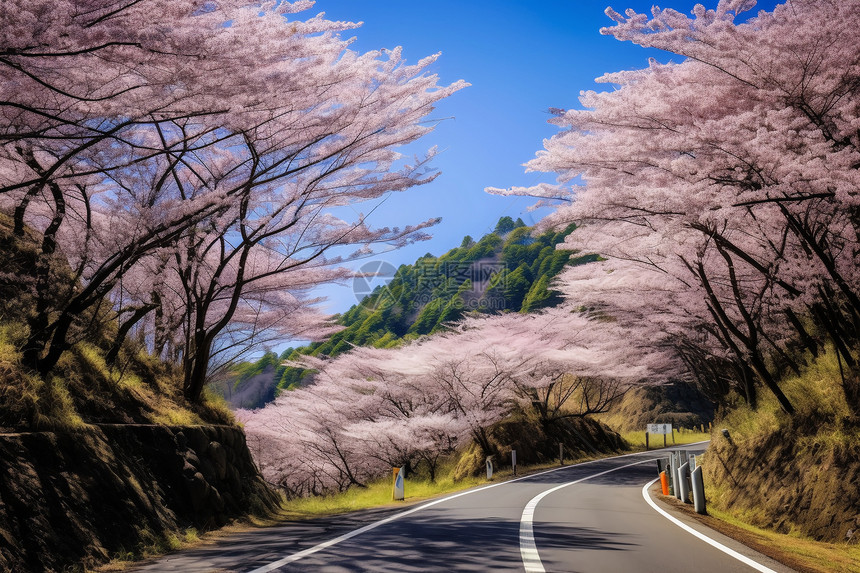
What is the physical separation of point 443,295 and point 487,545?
75.2 m

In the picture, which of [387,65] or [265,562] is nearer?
[265,562]

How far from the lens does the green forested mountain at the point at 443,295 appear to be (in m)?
73.1

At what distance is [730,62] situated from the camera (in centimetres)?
955

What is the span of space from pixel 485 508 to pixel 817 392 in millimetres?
7076

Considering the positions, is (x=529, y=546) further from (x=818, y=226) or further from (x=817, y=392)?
(x=818, y=226)

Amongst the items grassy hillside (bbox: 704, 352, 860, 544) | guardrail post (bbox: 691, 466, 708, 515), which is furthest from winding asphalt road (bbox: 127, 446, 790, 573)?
grassy hillside (bbox: 704, 352, 860, 544)

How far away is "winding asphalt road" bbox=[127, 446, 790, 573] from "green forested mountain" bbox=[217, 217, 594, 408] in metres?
59.1

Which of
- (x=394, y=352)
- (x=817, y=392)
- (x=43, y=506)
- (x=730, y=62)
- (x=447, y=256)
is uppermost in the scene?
(x=447, y=256)

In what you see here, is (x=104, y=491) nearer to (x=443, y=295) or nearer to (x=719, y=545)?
(x=719, y=545)

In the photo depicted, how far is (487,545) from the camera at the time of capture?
6758mm

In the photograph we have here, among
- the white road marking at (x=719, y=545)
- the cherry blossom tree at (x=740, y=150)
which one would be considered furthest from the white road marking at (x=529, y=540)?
the cherry blossom tree at (x=740, y=150)

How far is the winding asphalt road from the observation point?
5613mm

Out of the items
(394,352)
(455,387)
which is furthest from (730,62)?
(394,352)

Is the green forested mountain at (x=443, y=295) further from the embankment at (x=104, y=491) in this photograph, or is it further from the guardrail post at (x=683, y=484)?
the embankment at (x=104, y=491)
